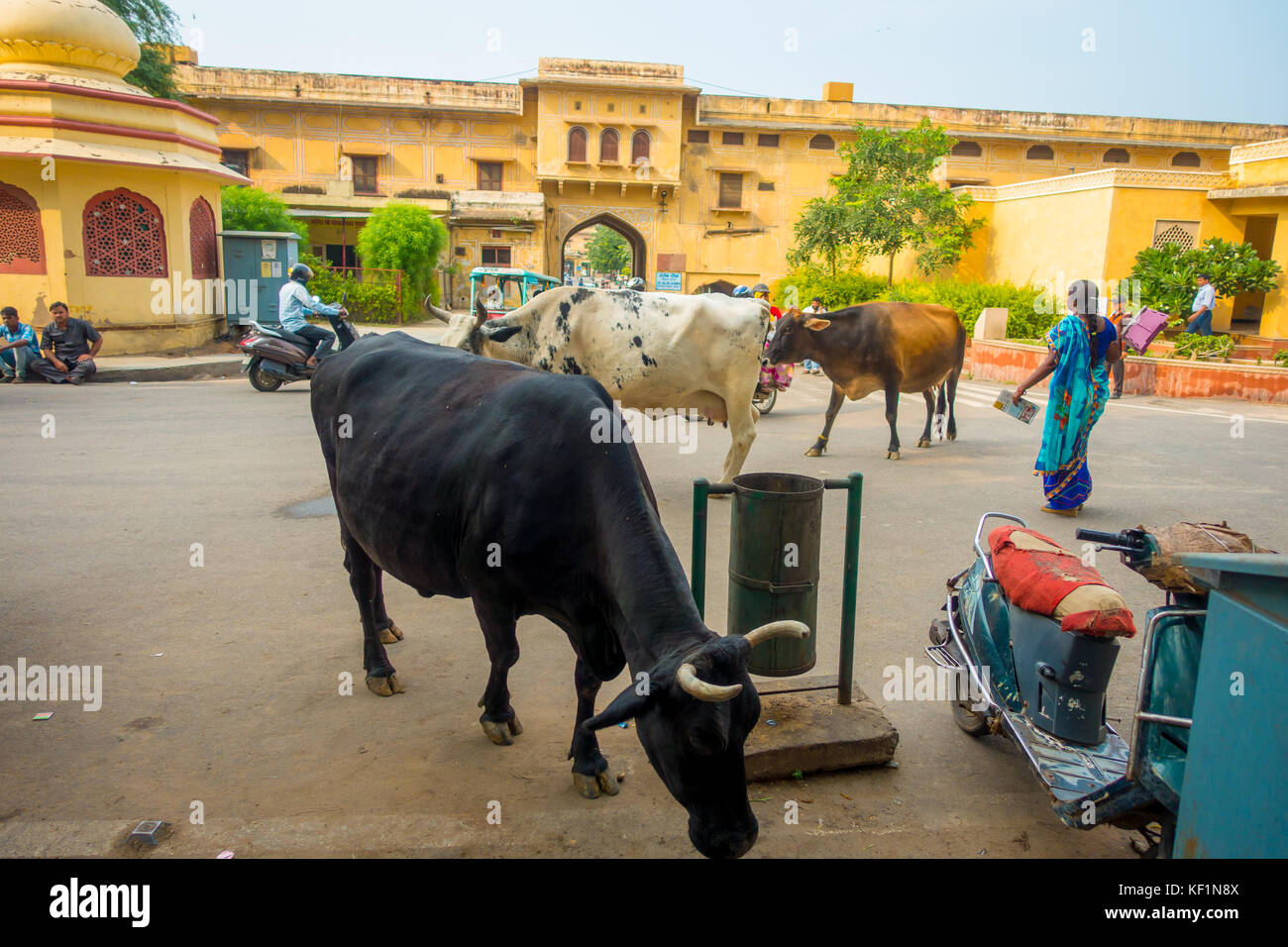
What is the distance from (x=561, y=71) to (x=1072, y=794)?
36068mm

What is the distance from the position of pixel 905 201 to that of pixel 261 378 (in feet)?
67.0

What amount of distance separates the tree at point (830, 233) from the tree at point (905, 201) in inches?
9.7

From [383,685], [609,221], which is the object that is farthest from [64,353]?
[609,221]

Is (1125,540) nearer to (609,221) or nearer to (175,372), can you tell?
(175,372)

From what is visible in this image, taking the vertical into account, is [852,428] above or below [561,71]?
below

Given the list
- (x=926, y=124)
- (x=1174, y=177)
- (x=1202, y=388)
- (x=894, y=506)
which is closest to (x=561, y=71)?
(x=926, y=124)

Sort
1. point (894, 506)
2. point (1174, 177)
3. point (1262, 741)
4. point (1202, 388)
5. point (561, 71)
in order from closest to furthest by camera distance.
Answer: point (1262, 741), point (894, 506), point (1202, 388), point (1174, 177), point (561, 71)

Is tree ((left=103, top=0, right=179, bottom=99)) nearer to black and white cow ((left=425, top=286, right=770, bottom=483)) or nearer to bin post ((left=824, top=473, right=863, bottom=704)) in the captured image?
black and white cow ((left=425, top=286, right=770, bottom=483))

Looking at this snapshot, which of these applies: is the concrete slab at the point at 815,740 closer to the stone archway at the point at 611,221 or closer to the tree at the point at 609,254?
the stone archway at the point at 611,221

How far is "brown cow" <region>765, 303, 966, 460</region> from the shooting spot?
1006cm

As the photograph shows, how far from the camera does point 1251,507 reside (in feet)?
24.5

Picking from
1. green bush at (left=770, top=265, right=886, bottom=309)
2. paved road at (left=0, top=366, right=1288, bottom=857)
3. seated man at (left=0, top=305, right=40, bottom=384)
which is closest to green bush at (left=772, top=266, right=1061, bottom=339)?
green bush at (left=770, top=265, right=886, bottom=309)

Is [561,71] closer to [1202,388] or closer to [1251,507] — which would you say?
[1202,388]

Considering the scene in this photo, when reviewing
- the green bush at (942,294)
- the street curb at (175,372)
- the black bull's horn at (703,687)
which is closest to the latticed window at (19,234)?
the street curb at (175,372)
